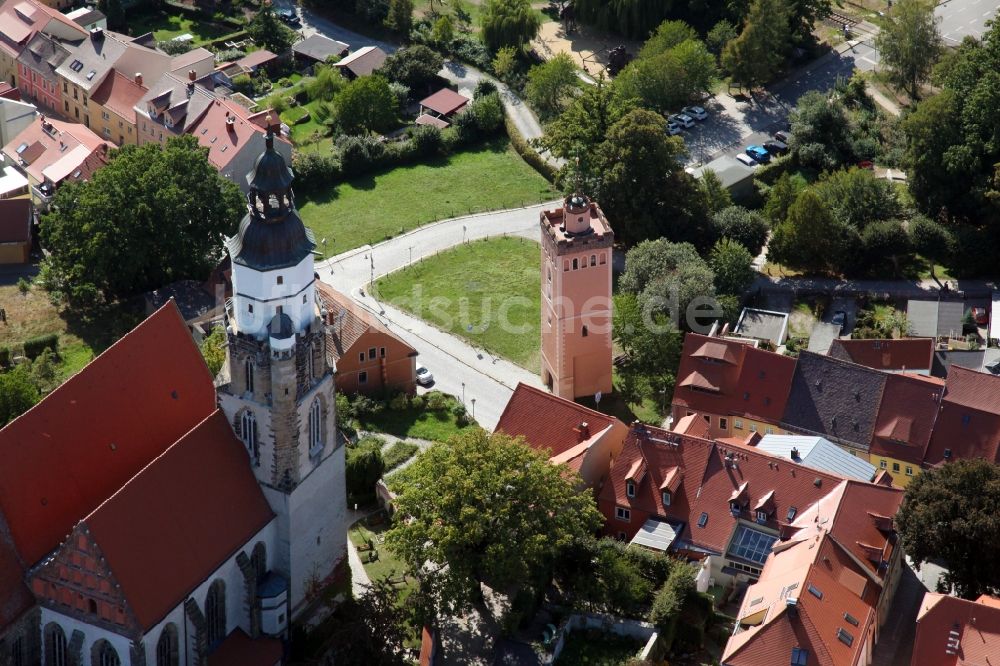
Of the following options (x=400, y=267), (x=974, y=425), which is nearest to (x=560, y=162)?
(x=400, y=267)

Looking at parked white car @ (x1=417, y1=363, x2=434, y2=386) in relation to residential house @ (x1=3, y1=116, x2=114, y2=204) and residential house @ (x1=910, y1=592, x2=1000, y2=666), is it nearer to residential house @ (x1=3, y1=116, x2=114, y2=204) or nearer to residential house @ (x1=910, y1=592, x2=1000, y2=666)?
residential house @ (x1=3, y1=116, x2=114, y2=204)

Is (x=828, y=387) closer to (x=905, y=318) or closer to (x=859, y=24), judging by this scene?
(x=905, y=318)

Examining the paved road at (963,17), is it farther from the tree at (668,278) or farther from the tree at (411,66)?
the tree at (668,278)

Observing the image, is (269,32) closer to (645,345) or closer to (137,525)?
(645,345)

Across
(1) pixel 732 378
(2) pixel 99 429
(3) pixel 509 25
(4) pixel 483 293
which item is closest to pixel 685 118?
(3) pixel 509 25

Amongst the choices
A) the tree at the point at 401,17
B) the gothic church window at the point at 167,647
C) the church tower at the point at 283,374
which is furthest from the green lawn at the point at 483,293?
the gothic church window at the point at 167,647

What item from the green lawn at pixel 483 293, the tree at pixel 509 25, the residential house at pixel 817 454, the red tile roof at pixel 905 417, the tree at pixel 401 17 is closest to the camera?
the residential house at pixel 817 454
